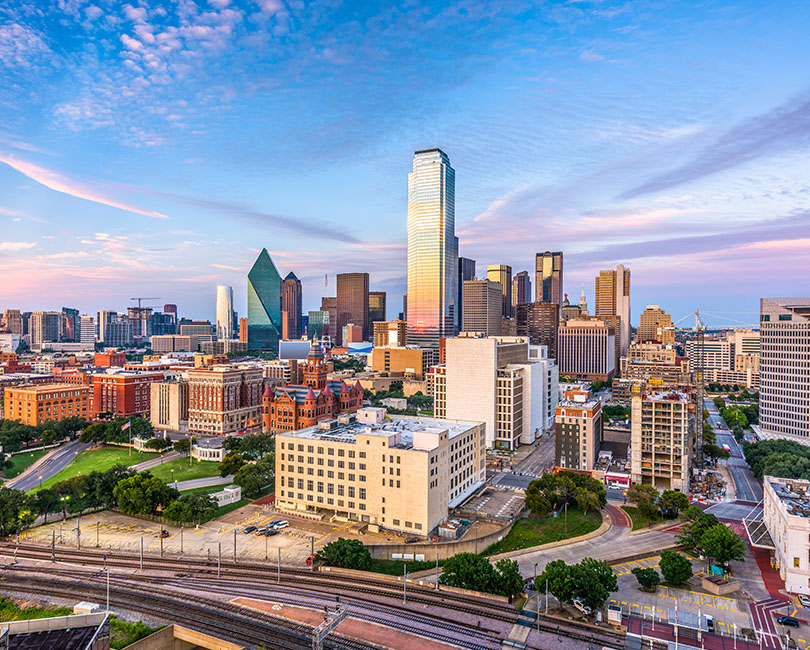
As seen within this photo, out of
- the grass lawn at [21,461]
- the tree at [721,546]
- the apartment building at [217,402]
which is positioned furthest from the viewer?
the apartment building at [217,402]

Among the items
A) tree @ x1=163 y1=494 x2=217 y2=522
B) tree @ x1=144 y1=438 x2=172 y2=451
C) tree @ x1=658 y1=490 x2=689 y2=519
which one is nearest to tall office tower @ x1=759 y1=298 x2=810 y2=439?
tree @ x1=658 y1=490 x2=689 y2=519

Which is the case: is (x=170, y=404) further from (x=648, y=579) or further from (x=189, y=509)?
(x=648, y=579)

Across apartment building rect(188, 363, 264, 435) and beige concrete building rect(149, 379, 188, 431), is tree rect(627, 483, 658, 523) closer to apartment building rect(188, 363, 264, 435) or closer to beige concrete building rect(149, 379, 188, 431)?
apartment building rect(188, 363, 264, 435)

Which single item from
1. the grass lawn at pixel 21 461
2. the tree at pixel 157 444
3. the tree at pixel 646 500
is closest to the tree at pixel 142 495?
the tree at pixel 157 444

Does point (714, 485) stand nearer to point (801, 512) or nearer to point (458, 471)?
point (801, 512)

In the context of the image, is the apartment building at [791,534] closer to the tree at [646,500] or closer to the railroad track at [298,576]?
the tree at [646,500]

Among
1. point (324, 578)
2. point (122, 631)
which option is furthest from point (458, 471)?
point (122, 631)
